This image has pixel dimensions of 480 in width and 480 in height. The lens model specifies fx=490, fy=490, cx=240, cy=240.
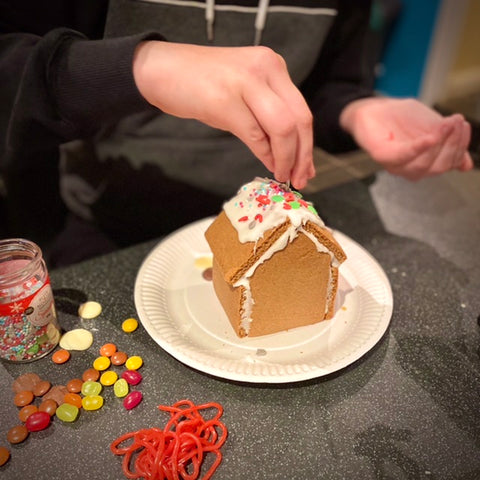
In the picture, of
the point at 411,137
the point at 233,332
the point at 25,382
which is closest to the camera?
the point at 25,382

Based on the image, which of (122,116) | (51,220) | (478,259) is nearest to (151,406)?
(122,116)

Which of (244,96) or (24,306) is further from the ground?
(244,96)

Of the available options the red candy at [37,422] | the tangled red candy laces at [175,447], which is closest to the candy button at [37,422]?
the red candy at [37,422]

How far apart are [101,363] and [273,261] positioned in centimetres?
32

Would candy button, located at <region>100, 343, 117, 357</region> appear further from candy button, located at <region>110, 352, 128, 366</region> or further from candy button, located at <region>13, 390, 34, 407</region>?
candy button, located at <region>13, 390, 34, 407</region>

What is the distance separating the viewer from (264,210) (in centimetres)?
80

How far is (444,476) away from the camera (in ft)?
2.10

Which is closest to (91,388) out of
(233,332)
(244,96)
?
(233,332)

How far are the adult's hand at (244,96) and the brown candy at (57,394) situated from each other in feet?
1.54

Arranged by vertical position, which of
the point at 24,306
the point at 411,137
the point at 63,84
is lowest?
the point at 24,306

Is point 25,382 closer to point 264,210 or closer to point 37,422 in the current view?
point 37,422

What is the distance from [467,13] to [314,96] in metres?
2.25

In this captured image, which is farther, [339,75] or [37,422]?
[339,75]

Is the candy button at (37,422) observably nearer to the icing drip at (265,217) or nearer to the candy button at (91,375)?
the candy button at (91,375)
